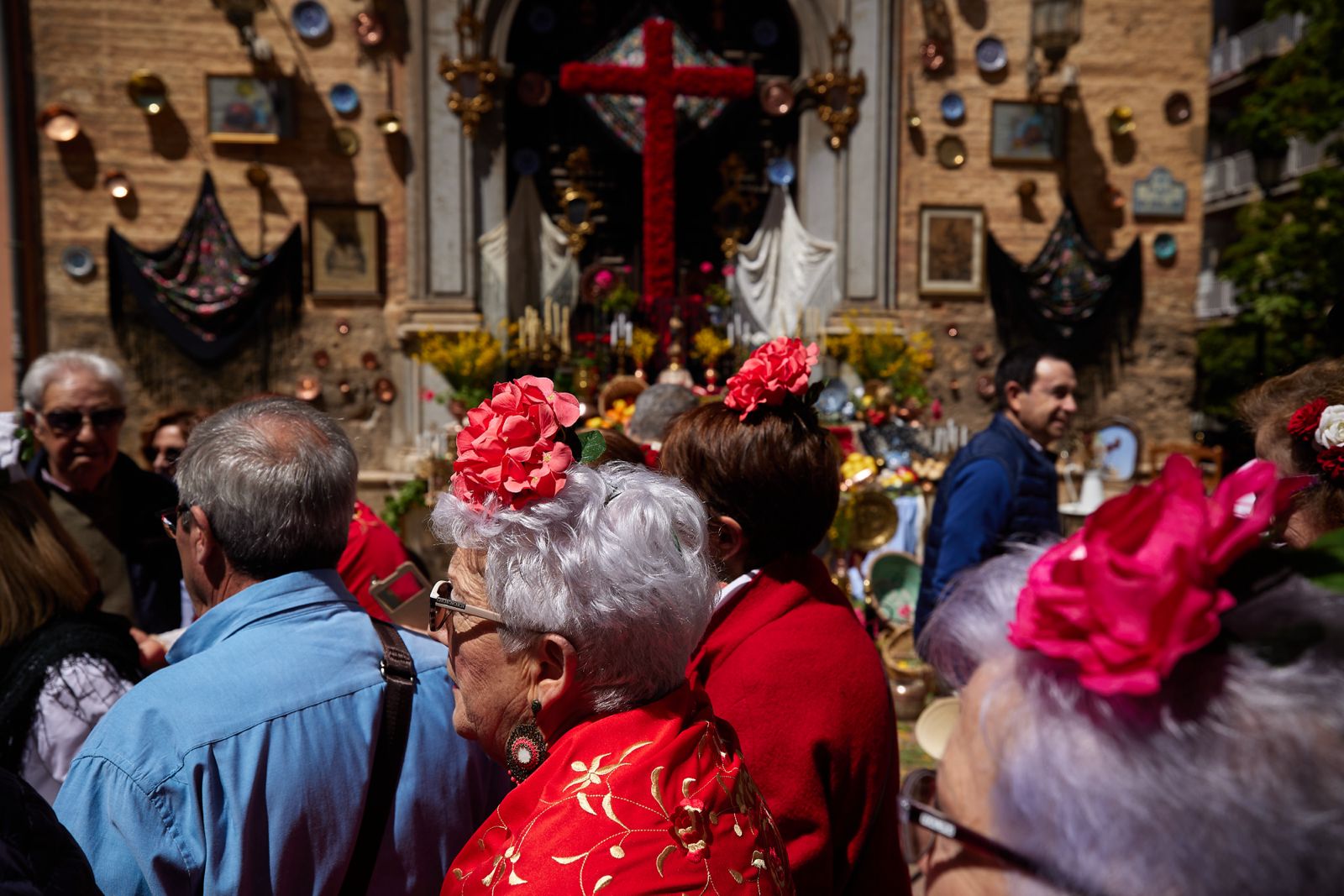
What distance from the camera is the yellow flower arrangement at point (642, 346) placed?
29.9ft

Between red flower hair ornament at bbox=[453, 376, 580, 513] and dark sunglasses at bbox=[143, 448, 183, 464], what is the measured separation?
10.1 ft

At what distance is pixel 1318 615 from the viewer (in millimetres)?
808

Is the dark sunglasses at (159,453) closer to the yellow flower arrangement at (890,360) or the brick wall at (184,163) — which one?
the brick wall at (184,163)

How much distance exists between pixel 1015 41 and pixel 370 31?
6815 millimetres

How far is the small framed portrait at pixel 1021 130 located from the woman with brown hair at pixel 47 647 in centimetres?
1041

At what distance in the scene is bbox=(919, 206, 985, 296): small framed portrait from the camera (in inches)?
416

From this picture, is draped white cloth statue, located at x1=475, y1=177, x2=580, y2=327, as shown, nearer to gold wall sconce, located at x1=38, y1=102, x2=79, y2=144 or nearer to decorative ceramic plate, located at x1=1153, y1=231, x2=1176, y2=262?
gold wall sconce, located at x1=38, y1=102, x2=79, y2=144

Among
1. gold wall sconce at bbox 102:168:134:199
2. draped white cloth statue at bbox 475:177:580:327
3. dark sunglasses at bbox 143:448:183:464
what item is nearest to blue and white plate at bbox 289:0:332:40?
gold wall sconce at bbox 102:168:134:199

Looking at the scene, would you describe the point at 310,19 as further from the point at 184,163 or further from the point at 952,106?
the point at 952,106

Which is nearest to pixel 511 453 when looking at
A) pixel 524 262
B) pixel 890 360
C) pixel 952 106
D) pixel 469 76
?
pixel 890 360

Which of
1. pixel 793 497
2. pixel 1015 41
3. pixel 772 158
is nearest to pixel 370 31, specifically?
pixel 772 158

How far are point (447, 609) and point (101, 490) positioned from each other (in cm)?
259

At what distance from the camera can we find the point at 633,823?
1.14 m

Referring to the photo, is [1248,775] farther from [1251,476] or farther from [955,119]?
[955,119]
